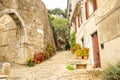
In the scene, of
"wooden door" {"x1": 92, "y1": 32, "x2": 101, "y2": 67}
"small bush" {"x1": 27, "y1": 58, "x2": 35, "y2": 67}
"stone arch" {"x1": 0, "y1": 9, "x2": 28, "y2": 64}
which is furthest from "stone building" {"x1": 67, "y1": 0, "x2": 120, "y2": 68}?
"stone arch" {"x1": 0, "y1": 9, "x2": 28, "y2": 64}

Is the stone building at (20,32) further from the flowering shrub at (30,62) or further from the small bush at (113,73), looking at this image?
the small bush at (113,73)

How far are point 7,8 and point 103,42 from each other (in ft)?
19.4

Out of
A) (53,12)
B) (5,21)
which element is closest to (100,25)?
(5,21)

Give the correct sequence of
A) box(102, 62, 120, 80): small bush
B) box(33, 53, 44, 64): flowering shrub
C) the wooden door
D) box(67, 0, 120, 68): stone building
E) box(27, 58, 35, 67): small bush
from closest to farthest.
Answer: box(102, 62, 120, 80): small bush
box(67, 0, 120, 68): stone building
the wooden door
box(27, 58, 35, 67): small bush
box(33, 53, 44, 64): flowering shrub

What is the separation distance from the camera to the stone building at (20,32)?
1041cm

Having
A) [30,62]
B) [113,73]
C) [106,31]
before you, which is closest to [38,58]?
[30,62]

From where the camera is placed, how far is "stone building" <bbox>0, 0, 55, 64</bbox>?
10.4m

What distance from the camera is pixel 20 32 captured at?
10.9 metres

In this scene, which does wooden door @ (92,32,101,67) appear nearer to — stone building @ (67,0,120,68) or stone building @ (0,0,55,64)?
stone building @ (67,0,120,68)

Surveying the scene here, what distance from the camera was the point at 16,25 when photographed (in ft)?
35.5

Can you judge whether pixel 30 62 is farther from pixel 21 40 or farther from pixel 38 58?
pixel 21 40

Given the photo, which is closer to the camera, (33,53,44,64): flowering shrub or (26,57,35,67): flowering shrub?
(26,57,35,67): flowering shrub

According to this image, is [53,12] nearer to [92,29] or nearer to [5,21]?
[5,21]

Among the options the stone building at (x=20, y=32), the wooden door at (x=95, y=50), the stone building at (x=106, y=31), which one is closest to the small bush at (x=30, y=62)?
the stone building at (x=20, y=32)
